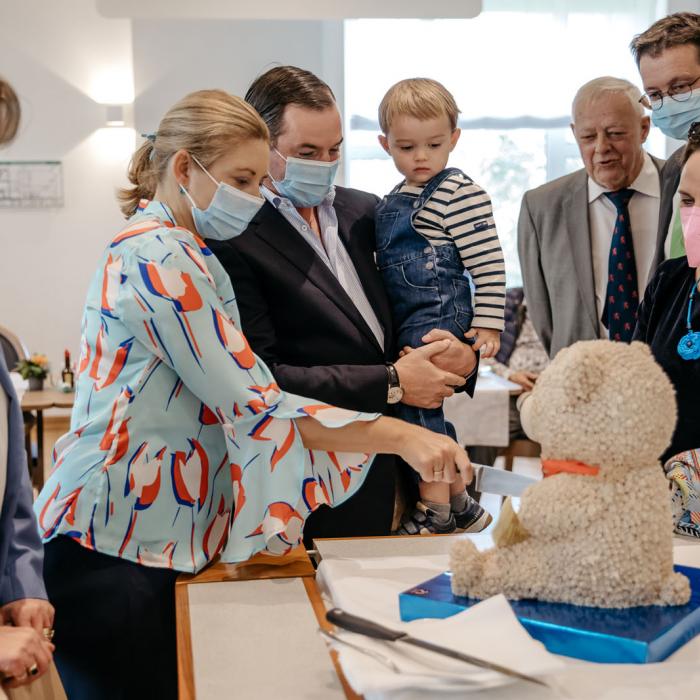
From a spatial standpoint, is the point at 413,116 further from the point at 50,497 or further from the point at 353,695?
the point at 353,695

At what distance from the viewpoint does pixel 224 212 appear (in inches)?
59.3

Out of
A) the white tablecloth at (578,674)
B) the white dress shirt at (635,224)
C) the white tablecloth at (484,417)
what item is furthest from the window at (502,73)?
the white tablecloth at (578,674)

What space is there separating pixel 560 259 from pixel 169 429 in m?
1.80

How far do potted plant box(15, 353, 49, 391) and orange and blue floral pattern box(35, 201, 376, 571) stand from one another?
394cm

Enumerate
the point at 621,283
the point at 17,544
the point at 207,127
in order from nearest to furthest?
the point at 17,544
the point at 207,127
the point at 621,283

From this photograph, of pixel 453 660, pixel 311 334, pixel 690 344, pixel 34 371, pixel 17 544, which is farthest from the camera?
pixel 34 371

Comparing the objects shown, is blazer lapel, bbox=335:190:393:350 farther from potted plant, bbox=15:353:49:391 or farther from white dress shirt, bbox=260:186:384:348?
potted plant, bbox=15:353:49:391

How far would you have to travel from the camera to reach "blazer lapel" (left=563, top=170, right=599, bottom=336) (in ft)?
9.26

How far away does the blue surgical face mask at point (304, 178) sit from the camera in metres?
1.78

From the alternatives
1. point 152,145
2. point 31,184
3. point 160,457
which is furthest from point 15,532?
point 31,184

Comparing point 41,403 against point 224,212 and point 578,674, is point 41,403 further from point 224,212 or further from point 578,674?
point 578,674

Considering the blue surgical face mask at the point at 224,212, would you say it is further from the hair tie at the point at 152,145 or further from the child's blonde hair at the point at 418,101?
the child's blonde hair at the point at 418,101

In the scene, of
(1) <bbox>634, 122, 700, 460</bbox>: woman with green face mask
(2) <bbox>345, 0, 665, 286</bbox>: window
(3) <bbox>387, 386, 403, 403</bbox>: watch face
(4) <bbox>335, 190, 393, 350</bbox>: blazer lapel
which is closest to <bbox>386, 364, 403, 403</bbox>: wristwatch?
(3) <bbox>387, 386, 403, 403</bbox>: watch face

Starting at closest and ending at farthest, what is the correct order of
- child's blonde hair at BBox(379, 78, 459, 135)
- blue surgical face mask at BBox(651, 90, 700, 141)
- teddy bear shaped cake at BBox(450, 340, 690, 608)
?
teddy bear shaped cake at BBox(450, 340, 690, 608) → child's blonde hair at BBox(379, 78, 459, 135) → blue surgical face mask at BBox(651, 90, 700, 141)
